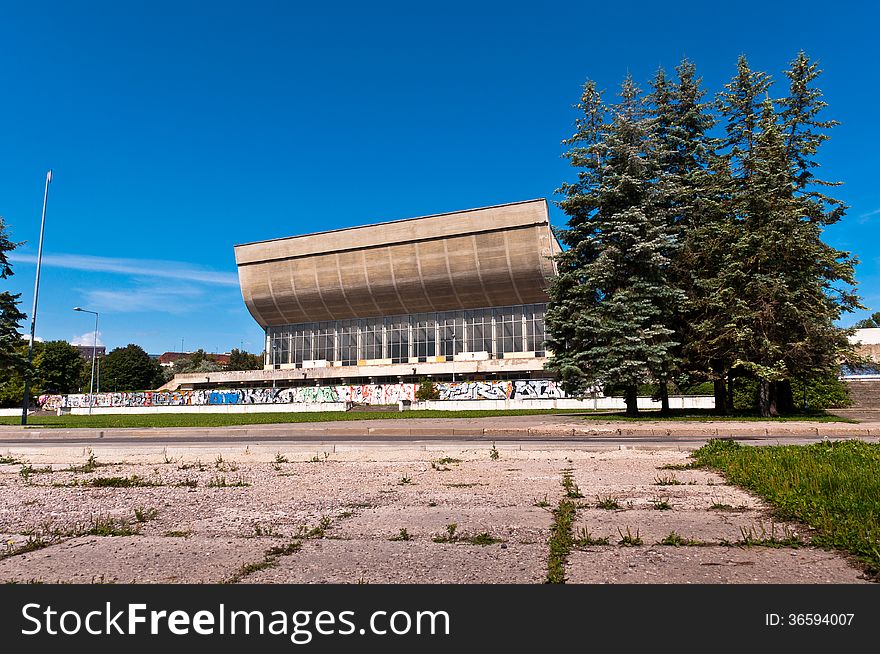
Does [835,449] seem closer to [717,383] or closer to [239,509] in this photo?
[239,509]

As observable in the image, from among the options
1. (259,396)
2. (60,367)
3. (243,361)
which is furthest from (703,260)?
(243,361)

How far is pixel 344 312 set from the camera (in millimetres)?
90688

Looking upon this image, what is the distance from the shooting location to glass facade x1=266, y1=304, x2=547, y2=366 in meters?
81.7

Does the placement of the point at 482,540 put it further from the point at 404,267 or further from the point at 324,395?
the point at 404,267

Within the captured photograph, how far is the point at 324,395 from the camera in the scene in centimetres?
6203

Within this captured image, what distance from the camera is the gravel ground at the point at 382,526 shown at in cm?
406

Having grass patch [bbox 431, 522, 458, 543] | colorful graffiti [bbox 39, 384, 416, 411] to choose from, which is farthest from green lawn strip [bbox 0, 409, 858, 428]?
colorful graffiti [bbox 39, 384, 416, 411]

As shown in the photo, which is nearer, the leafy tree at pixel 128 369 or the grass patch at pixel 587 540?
the grass patch at pixel 587 540

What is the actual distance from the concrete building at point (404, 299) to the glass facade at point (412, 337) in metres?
0.15

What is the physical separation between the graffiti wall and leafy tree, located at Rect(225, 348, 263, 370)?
1649 inches

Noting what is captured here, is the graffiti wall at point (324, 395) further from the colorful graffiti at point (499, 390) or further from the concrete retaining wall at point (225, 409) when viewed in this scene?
the concrete retaining wall at point (225, 409)

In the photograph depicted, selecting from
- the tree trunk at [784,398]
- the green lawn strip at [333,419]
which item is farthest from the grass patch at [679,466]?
the tree trunk at [784,398]

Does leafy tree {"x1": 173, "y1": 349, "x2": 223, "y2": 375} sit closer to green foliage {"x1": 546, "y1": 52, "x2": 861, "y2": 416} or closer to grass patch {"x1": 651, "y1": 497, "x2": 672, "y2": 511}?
green foliage {"x1": 546, "y1": 52, "x2": 861, "y2": 416}

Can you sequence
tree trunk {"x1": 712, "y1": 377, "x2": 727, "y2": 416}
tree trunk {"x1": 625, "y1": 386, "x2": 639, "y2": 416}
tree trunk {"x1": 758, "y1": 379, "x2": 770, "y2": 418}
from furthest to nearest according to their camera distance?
tree trunk {"x1": 712, "y1": 377, "x2": 727, "y2": 416} < tree trunk {"x1": 625, "y1": 386, "x2": 639, "y2": 416} < tree trunk {"x1": 758, "y1": 379, "x2": 770, "y2": 418}
